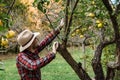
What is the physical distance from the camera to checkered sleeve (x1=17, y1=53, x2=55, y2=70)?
4.28 m

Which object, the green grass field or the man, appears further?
the green grass field

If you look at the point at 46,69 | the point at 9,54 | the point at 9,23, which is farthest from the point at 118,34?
the point at 9,54

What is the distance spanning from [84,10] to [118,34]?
27.5 inches

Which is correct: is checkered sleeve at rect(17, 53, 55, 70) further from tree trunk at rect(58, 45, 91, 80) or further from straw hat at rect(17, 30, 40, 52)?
tree trunk at rect(58, 45, 91, 80)

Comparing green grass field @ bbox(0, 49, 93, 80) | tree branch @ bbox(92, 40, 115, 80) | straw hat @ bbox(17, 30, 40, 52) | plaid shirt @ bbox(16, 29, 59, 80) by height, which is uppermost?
straw hat @ bbox(17, 30, 40, 52)

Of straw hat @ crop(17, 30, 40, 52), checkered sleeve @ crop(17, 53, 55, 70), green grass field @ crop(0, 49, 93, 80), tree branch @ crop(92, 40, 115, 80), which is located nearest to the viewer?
checkered sleeve @ crop(17, 53, 55, 70)

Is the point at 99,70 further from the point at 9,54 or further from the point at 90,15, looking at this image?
the point at 9,54

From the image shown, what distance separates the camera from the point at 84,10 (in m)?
5.24

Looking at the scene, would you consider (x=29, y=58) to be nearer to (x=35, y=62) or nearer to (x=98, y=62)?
(x=35, y=62)

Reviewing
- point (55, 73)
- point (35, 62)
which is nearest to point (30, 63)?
point (35, 62)

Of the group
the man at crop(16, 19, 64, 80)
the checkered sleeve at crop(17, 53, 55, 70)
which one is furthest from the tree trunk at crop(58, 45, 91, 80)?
the checkered sleeve at crop(17, 53, 55, 70)

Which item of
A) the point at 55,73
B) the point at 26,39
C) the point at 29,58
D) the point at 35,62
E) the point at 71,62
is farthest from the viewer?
the point at 55,73

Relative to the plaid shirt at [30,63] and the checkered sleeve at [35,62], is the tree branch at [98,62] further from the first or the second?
the checkered sleeve at [35,62]

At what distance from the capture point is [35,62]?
431 cm
